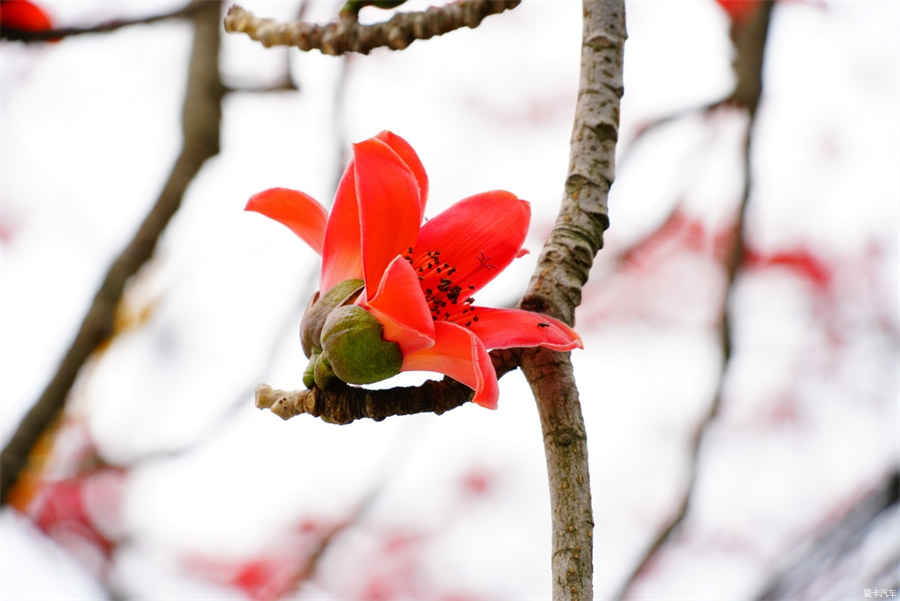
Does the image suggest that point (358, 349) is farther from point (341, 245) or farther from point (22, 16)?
point (22, 16)

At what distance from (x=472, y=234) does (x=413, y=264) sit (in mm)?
44

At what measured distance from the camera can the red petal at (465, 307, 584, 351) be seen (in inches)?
18.3

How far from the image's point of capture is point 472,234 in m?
0.56

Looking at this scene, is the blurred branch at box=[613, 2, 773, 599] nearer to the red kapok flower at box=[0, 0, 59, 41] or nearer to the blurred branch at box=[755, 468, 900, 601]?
the blurred branch at box=[755, 468, 900, 601]

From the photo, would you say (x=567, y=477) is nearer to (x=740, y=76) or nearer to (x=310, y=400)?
(x=310, y=400)

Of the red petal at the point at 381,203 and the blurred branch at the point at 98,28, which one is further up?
the blurred branch at the point at 98,28

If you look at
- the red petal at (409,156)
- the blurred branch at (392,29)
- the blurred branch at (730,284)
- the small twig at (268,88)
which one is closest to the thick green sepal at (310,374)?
the red petal at (409,156)

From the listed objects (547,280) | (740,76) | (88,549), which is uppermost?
(740,76)

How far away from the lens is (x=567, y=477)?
17.1 inches

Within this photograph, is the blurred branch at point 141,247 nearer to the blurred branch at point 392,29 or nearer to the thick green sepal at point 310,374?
the blurred branch at point 392,29

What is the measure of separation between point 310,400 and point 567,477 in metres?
0.17

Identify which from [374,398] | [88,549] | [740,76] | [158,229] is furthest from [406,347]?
[88,549]

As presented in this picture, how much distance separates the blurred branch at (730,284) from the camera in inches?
66.1

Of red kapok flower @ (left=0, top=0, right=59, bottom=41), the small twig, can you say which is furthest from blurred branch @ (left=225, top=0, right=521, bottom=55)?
red kapok flower @ (left=0, top=0, right=59, bottom=41)
